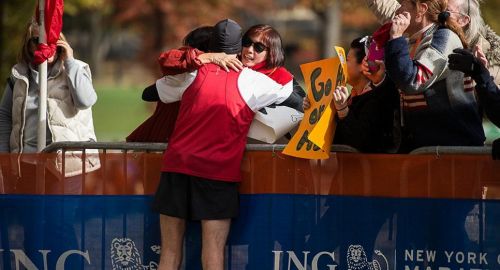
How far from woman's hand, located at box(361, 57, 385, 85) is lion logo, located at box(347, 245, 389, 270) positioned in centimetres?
99

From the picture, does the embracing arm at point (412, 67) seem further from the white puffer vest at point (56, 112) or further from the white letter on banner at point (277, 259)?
the white puffer vest at point (56, 112)

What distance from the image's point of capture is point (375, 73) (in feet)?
23.8

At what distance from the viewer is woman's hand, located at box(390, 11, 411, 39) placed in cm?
687

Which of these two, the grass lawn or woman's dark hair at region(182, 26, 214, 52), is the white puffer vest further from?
the grass lawn

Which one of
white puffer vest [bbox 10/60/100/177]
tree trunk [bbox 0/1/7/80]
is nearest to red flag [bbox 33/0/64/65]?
white puffer vest [bbox 10/60/100/177]

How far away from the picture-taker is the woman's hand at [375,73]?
7.22 m

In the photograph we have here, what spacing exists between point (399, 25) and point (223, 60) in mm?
1162

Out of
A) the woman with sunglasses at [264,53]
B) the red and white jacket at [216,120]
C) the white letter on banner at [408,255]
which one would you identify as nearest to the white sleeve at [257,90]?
the red and white jacket at [216,120]

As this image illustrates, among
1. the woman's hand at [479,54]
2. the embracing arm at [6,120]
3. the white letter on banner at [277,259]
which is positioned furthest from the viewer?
the embracing arm at [6,120]

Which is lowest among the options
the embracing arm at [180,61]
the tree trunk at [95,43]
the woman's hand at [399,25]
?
the embracing arm at [180,61]

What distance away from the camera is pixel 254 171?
24.4ft

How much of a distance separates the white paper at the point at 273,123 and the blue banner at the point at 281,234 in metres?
0.38

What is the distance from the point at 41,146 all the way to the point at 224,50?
1415 mm

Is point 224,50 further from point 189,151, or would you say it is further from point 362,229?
point 362,229
